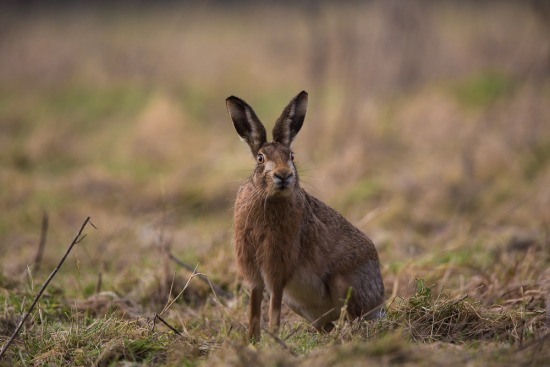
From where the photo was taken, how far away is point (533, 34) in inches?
480

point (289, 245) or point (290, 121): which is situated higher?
point (290, 121)

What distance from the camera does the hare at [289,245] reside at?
15.4 feet

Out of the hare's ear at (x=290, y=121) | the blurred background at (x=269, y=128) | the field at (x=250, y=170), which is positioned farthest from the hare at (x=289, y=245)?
the blurred background at (x=269, y=128)

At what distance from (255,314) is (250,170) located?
3.17 ft

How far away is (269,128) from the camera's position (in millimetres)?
12492

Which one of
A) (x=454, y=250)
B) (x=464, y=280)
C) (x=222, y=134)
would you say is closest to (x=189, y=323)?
(x=464, y=280)

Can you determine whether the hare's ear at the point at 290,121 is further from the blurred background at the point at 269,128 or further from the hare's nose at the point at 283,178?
the blurred background at the point at 269,128

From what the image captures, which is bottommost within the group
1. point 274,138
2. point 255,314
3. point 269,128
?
point 255,314

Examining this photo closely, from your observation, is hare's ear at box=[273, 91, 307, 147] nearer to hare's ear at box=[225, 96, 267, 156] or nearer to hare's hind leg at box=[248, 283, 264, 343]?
hare's ear at box=[225, 96, 267, 156]

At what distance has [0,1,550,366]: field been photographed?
4570 millimetres

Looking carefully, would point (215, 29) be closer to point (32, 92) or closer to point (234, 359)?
point (32, 92)

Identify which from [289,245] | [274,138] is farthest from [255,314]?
[274,138]

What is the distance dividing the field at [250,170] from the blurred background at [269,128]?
4 centimetres

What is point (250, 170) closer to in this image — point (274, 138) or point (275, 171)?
point (274, 138)
